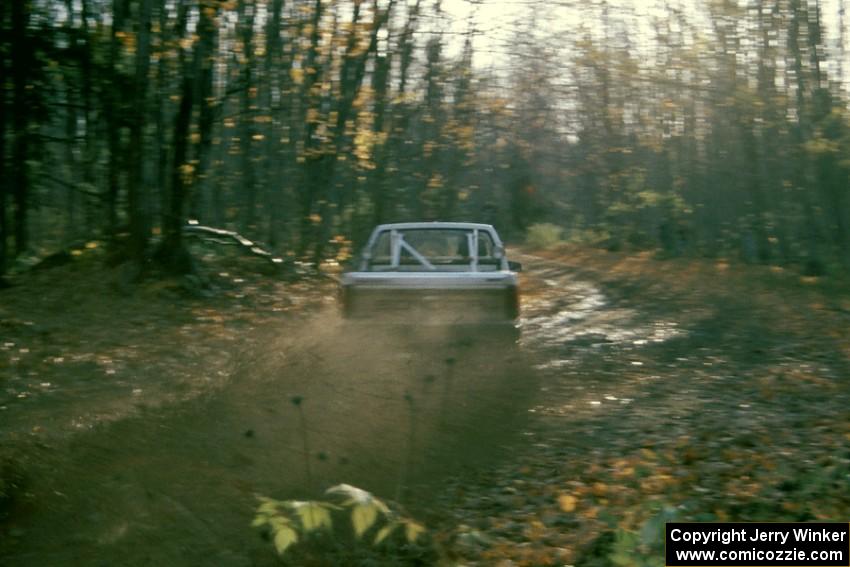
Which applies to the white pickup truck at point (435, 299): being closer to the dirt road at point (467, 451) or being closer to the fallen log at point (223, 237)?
the dirt road at point (467, 451)

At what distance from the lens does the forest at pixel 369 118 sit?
61.1ft

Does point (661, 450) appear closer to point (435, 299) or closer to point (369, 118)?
point (435, 299)

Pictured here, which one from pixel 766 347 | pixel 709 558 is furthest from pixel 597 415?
pixel 766 347

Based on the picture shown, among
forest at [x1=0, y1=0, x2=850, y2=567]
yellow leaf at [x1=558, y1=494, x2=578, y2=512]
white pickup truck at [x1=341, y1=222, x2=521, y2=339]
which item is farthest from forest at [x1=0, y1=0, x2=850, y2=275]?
yellow leaf at [x1=558, y1=494, x2=578, y2=512]

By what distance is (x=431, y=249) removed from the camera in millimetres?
13180

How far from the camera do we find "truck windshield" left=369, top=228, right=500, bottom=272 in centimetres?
1291

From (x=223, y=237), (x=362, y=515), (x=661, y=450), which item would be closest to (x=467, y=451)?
(x=661, y=450)

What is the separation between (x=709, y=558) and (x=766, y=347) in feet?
34.8

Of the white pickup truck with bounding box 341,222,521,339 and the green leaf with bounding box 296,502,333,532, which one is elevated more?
the white pickup truck with bounding box 341,222,521,339

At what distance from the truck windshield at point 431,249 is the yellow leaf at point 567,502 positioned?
5.97m

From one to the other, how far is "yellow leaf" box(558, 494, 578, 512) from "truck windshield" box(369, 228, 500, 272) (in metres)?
5.97

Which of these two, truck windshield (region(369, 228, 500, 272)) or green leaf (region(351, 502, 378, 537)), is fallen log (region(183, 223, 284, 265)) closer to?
truck windshield (region(369, 228, 500, 272))

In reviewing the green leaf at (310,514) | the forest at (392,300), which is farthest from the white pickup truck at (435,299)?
the green leaf at (310,514)

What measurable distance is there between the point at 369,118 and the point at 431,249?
9.99m
